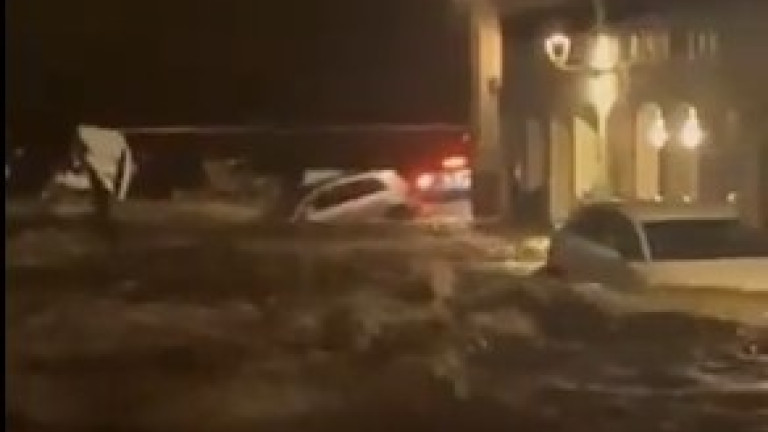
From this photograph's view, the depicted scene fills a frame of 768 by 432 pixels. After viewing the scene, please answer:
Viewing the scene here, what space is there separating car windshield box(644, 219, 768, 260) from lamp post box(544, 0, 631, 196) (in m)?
0.07

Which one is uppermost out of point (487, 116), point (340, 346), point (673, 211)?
point (487, 116)

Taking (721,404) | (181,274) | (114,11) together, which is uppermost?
(114,11)

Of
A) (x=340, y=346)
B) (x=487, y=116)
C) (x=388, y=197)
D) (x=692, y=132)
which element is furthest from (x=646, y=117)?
(x=340, y=346)

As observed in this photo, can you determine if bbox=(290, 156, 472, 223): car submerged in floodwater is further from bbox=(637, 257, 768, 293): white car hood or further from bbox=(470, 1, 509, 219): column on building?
bbox=(637, 257, 768, 293): white car hood

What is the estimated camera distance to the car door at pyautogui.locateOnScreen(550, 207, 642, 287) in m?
2.06

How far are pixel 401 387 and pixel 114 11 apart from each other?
0.48 m

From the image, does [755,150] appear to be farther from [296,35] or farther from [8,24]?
[8,24]

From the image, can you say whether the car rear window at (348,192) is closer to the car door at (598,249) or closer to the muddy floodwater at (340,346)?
the muddy floodwater at (340,346)

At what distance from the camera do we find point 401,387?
2053 millimetres

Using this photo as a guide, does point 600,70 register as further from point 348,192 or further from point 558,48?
point 348,192

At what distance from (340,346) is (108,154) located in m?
0.31

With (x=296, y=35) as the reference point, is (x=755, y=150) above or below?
below

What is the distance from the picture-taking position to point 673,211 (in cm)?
206

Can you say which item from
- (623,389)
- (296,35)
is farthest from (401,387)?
(296,35)
